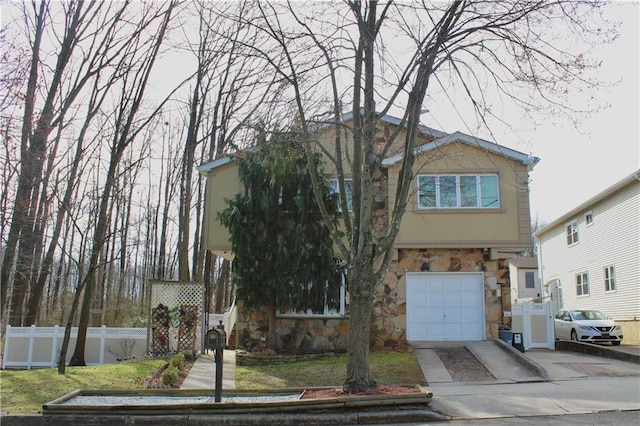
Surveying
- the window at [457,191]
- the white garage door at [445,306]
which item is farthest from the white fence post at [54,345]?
the window at [457,191]

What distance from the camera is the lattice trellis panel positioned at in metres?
16.8

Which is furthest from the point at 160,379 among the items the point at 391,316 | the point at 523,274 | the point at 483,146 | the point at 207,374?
the point at 523,274

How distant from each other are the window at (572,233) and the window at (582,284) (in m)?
1.69

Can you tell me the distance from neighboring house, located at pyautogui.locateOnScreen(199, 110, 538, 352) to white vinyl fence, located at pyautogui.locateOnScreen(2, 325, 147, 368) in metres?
5.46

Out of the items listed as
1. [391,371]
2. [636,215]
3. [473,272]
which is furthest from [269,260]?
[636,215]

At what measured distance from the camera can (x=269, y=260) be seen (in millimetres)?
16141

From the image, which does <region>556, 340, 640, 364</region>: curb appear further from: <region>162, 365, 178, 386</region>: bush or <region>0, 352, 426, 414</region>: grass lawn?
<region>162, 365, 178, 386</region>: bush

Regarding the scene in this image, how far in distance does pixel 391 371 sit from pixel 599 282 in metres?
16.6

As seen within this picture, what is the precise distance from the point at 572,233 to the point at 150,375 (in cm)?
2320

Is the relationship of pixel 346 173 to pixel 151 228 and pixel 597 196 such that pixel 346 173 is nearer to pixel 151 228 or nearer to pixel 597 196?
pixel 597 196

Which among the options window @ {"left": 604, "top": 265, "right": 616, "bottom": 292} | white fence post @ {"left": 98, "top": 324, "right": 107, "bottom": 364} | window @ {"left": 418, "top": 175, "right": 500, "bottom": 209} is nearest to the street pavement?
window @ {"left": 418, "top": 175, "right": 500, "bottom": 209}

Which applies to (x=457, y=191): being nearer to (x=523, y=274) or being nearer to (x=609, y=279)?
(x=609, y=279)

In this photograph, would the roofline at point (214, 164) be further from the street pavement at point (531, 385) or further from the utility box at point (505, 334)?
the utility box at point (505, 334)

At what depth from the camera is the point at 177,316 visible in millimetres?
17078
